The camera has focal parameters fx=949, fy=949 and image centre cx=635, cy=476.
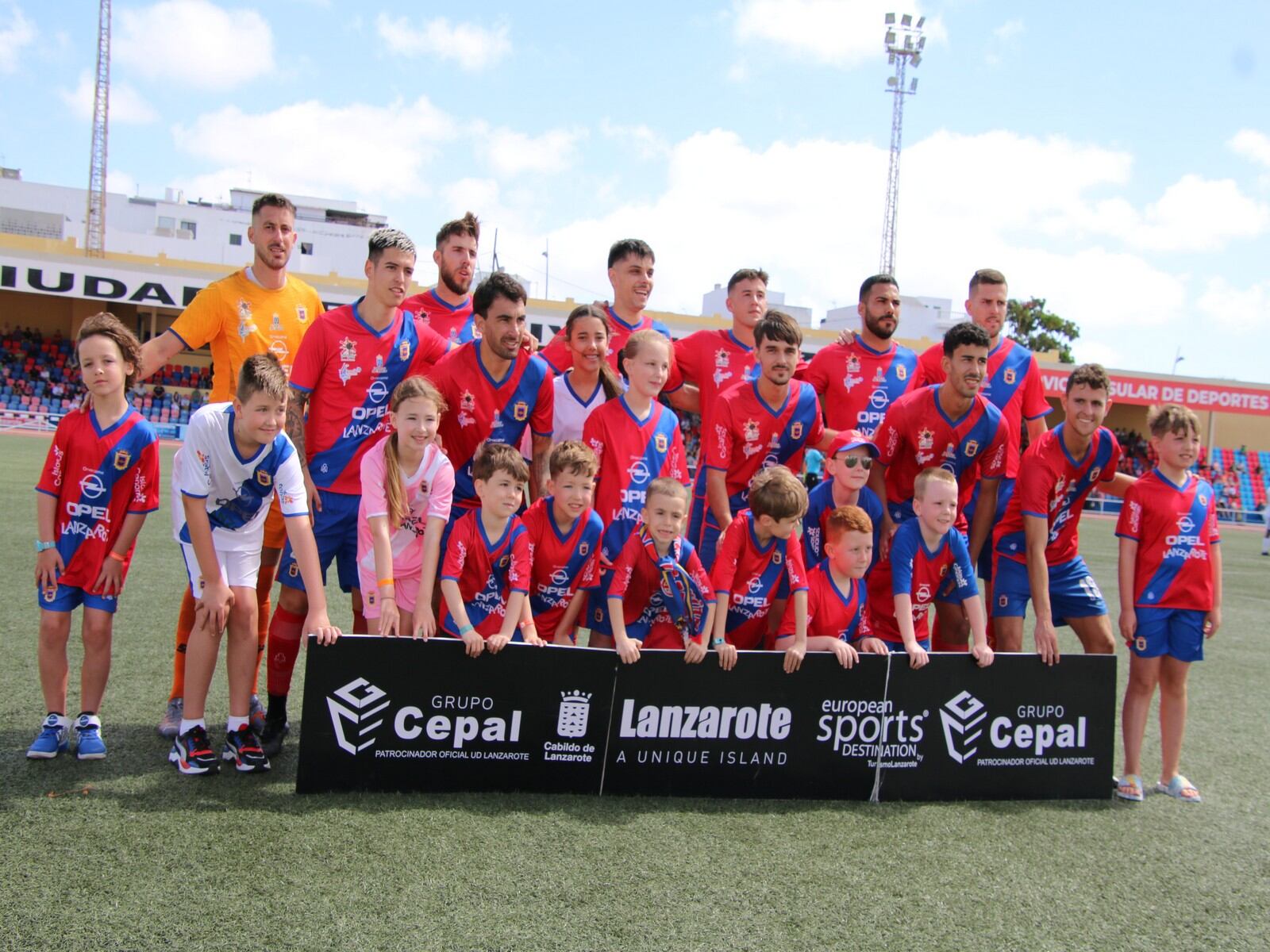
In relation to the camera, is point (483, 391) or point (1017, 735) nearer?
point (1017, 735)

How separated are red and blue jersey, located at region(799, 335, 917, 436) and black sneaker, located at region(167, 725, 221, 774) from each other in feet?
11.5

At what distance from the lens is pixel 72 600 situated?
4.07 meters

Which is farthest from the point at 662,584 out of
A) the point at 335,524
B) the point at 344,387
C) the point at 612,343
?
the point at 344,387

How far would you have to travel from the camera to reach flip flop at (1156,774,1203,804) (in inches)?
177

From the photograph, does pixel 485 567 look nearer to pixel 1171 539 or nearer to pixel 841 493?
pixel 841 493

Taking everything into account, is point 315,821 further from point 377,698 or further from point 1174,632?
point 1174,632

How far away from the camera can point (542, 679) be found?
3900mm

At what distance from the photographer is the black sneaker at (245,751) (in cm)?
392

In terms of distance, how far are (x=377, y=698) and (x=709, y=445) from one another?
2061 mm

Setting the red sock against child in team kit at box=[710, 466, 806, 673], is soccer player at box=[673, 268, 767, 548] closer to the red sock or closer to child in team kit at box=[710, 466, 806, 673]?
child in team kit at box=[710, 466, 806, 673]

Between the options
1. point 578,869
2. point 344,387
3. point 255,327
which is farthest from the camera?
point 255,327

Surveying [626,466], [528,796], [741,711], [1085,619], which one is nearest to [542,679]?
[528,796]

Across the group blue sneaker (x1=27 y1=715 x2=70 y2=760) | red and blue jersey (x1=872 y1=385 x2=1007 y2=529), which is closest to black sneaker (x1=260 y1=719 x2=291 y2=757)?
blue sneaker (x1=27 y1=715 x2=70 y2=760)

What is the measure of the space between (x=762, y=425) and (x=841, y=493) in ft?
1.74
